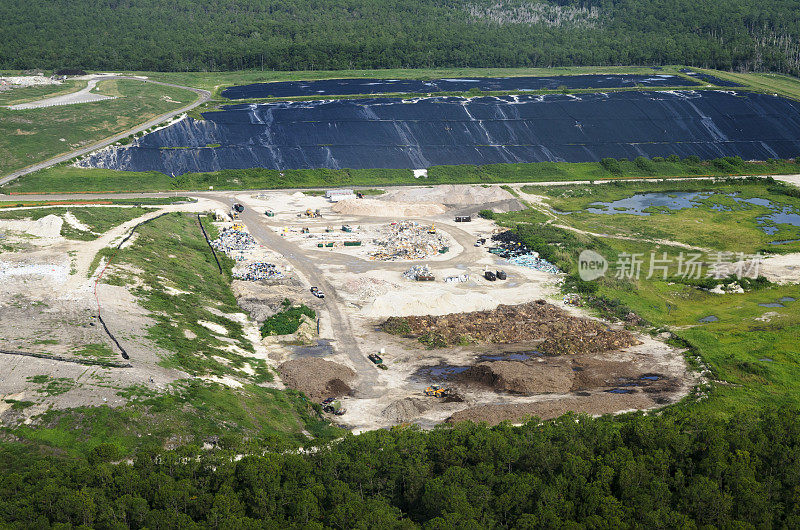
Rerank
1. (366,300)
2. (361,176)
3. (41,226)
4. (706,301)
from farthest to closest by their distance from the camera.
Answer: (361,176) < (41,226) < (706,301) < (366,300)

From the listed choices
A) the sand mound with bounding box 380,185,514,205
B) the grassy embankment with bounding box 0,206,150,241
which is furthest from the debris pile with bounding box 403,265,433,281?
the grassy embankment with bounding box 0,206,150,241

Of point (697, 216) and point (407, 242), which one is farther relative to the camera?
point (697, 216)

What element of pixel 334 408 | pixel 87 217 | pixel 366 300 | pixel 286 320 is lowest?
pixel 334 408

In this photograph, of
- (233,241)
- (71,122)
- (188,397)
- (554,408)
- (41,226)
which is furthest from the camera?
(71,122)

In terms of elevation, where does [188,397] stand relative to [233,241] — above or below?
above

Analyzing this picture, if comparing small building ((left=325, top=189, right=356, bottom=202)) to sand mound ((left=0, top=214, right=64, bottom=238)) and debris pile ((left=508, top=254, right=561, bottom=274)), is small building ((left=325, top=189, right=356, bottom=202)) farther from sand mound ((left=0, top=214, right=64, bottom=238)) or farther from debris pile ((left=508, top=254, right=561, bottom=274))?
sand mound ((left=0, top=214, right=64, bottom=238))

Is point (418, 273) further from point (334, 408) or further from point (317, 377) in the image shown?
point (334, 408)

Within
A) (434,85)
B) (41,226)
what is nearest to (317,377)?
(41,226)
